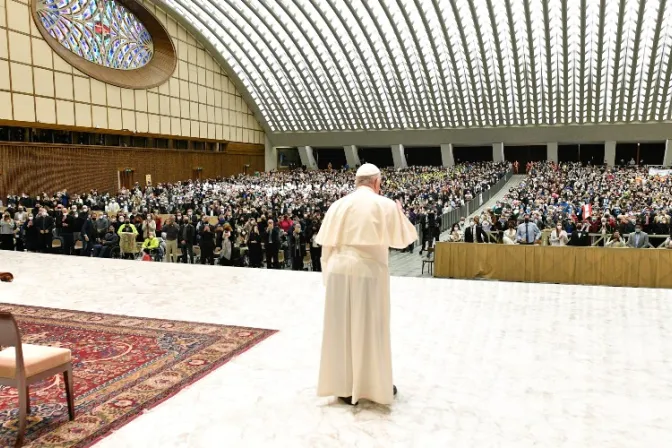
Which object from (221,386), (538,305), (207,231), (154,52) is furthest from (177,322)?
(154,52)

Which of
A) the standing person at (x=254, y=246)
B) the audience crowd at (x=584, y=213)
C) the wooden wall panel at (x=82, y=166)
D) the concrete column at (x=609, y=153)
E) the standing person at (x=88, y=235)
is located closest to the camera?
the standing person at (x=254, y=246)

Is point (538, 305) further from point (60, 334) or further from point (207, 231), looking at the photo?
point (207, 231)

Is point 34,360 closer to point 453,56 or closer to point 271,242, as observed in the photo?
point 271,242

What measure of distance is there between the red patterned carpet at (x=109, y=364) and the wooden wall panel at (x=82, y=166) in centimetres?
2297

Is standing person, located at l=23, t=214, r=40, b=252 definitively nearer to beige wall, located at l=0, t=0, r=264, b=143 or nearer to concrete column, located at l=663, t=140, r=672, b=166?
beige wall, located at l=0, t=0, r=264, b=143

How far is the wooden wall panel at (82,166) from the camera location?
2719 cm

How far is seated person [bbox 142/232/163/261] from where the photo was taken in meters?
13.4

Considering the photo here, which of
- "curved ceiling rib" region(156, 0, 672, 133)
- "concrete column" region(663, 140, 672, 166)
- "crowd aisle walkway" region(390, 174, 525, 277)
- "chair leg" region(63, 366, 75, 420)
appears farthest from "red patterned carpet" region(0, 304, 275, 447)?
"concrete column" region(663, 140, 672, 166)

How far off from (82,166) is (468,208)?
21583 millimetres

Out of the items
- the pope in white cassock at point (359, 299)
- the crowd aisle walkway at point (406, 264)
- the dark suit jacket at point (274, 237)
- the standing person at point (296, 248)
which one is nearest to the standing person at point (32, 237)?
the dark suit jacket at point (274, 237)

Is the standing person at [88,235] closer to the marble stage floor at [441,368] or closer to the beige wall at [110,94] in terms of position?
the marble stage floor at [441,368]

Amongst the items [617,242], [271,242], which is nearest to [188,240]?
[271,242]

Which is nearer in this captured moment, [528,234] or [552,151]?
[528,234]

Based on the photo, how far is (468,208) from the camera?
24.4 meters
